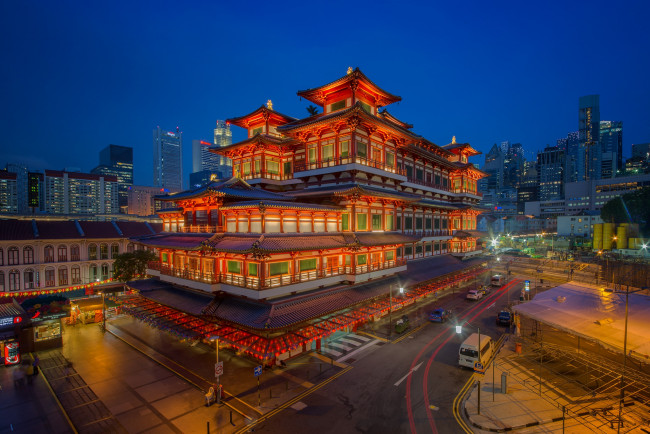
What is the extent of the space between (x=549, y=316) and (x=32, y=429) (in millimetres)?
34018

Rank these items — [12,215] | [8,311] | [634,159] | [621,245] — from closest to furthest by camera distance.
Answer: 1. [8,311]
2. [12,215]
3. [621,245]
4. [634,159]

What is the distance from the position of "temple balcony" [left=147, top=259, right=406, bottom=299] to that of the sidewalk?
13.0 meters

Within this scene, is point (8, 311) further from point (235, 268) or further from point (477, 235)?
point (477, 235)

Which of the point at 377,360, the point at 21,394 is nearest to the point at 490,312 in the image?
the point at 377,360

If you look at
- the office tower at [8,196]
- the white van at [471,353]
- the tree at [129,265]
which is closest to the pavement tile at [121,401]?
the white van at [471,353]

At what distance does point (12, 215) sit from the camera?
63406mm

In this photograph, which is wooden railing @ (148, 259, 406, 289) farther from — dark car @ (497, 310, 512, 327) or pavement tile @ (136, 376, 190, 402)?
dark car @ (497, 310, 512, 327)

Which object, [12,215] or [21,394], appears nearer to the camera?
[21,394]

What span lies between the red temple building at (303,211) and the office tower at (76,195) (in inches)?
6425

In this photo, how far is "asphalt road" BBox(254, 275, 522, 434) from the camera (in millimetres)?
16391

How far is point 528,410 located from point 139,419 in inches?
895

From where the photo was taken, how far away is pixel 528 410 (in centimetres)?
1742

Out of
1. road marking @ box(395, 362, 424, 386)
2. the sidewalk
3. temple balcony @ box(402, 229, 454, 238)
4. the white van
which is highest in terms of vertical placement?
temple balcony @ box(402, 229, 454, 238)

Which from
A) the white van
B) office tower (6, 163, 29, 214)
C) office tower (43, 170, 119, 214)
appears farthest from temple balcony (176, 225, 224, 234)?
office tower (6, 163, 29, 214)
